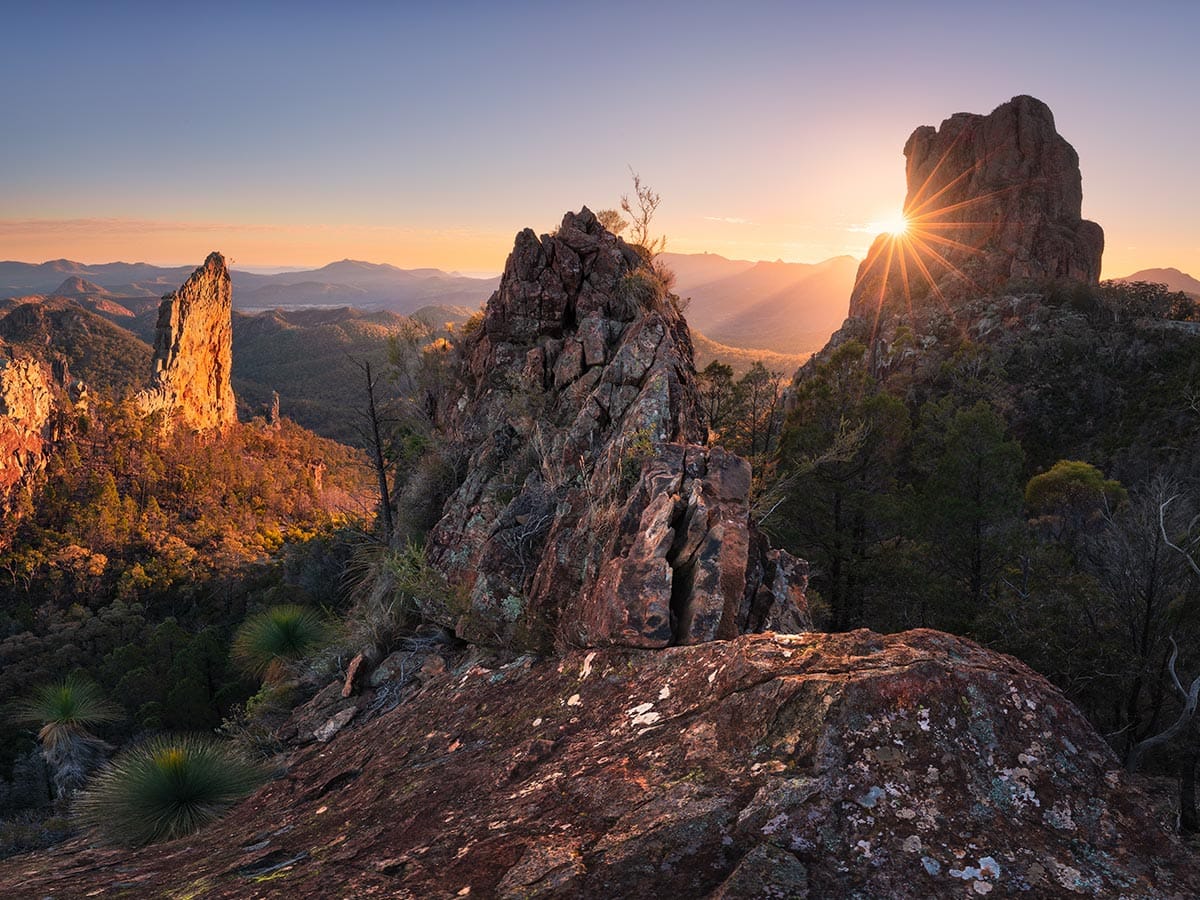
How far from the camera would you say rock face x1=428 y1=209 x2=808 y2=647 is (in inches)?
213

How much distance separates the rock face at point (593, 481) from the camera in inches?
213

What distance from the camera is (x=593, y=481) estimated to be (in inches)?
322

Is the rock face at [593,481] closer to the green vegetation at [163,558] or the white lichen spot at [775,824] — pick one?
the white lichen spot at [775,824]

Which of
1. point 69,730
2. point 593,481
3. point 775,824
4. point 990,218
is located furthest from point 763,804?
point 990,218

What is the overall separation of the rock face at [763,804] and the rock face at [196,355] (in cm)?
10314

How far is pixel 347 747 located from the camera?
21.5 feet

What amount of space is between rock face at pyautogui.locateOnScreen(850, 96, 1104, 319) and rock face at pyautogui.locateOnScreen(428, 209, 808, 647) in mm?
66440

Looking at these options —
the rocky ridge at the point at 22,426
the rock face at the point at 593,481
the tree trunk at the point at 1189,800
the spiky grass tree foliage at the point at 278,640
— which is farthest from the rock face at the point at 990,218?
the rocky ridge at the point at 22,426

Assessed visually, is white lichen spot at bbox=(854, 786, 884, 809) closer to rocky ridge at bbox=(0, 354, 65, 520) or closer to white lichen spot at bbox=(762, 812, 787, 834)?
white lichen spot at bbox=(762, 812, 787, 834)

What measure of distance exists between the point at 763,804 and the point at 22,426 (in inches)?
3627

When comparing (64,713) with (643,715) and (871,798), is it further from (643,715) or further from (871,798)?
(871,798)

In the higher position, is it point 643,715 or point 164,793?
point 643,715

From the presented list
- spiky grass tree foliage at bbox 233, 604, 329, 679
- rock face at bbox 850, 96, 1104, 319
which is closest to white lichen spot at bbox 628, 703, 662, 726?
spiky grass tree foliage at bbox 233, 604, 329, 679

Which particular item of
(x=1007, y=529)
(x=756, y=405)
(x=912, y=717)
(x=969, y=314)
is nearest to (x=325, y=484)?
(x=756, y=405)
